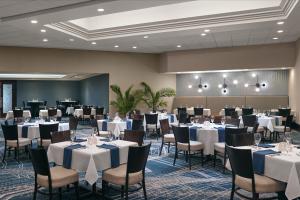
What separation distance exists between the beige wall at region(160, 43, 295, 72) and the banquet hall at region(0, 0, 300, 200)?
44 mm

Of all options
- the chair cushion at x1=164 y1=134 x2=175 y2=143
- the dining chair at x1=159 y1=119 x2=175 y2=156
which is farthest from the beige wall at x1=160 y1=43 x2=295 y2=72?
the chair cushion at x1=164 y1=134 x2=175 y2=143

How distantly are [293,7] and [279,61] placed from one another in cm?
580

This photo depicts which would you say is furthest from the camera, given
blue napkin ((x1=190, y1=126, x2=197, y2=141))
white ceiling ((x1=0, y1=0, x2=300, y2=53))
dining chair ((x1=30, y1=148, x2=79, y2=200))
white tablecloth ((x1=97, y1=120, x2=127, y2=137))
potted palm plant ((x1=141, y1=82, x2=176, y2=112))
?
potted palm plant ((x1=141, y1=82, x2=176, y2=112))

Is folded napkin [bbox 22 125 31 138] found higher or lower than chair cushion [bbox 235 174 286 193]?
higher

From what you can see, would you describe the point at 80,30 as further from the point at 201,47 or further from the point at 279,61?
the point at 279,61

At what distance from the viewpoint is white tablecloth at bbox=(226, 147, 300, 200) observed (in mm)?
3553

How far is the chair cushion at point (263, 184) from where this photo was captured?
3.62 metres

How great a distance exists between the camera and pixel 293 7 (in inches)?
270

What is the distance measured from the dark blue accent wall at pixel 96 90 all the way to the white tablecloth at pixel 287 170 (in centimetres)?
1119

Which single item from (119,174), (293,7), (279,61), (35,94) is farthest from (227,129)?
(35,94)

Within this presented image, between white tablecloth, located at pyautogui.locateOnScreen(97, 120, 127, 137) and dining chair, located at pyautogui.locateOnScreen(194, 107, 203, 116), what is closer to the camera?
white tablecloth, located at pyautogui.locateOnScreen(97, 120, 127, 137)

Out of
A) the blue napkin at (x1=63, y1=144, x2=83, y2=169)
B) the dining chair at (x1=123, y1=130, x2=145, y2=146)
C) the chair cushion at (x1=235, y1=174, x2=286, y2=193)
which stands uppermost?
the dining chair at (x1=123, y1=130, x2=145, y2=146)

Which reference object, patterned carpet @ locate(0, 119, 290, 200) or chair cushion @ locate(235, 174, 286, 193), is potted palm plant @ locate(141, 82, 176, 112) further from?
chair cushion @ locate(235, 174, 286, 193)

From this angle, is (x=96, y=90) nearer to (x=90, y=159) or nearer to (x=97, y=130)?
(x=97, y=130)
